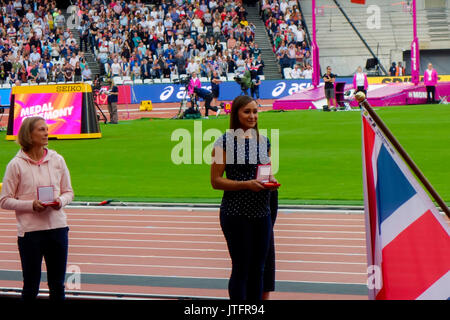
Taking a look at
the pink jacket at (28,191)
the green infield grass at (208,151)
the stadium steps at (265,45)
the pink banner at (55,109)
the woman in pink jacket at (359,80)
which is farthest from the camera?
the stadium steps at (265,45)

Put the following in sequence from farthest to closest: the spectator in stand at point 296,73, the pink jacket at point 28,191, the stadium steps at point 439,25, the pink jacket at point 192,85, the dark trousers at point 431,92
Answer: the stadium steps at point 439,25 < the spectator in stand at point 296,73 < the dark trousers at point 431,92 < the pink jacket at point 192,85 < the pink jacket at point 28,191

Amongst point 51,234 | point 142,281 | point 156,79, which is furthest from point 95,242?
point 156,79

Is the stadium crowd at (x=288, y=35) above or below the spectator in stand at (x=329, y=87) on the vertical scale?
above

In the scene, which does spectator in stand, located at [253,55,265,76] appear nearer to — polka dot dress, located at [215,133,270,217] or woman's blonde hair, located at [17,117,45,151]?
woman's blonde hair, located at [17,117,45,151]

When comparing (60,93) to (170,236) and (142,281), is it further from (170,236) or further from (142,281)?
(142,281)

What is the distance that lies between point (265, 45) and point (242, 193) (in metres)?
42.7

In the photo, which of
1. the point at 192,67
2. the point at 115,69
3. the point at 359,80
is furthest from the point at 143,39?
the point at 359,80

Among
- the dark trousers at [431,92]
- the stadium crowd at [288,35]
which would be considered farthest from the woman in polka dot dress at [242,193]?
the stadium crowd at [288,35]

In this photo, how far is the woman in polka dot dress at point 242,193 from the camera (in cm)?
571

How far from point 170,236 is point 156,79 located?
31.8 meters

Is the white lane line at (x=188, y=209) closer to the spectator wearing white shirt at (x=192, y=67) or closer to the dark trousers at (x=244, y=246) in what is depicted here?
the dark trousers at (x=244, y=246)

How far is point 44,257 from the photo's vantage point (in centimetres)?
598

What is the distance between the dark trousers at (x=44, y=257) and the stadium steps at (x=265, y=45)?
38401 millimetres

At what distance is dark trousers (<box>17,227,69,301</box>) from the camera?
599 centimetres
